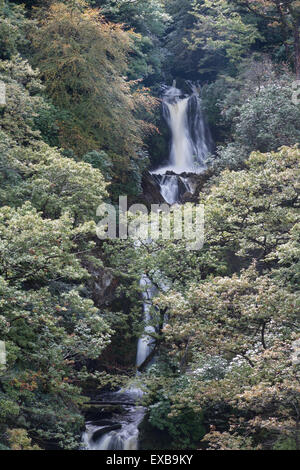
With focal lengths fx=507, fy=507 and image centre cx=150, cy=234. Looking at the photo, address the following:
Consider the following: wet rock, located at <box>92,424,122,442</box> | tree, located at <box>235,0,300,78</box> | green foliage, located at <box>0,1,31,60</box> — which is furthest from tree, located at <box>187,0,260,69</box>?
wet rock, located at <box>92,424,122,442</box>

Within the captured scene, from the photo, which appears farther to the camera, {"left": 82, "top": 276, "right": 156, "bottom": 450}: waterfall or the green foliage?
the green foliage

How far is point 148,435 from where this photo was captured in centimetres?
1046

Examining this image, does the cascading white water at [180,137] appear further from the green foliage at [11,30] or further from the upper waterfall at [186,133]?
the green foliage at [11,30]

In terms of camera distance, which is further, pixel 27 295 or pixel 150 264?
pixel 150 264

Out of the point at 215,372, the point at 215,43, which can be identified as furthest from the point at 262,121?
the point at 215,372

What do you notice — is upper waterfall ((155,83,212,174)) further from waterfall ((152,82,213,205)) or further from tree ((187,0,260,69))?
tree ((187,0,260,69))

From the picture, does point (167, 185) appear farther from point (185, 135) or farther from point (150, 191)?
point (185, 135)

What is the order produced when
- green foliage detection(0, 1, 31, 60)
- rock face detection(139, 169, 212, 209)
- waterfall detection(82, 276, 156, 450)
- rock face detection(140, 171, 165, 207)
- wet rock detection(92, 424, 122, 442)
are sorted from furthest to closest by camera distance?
rock face detection(139, 169, 212, 209) → rock face detection(140, 171, 165, 207) → green foliage detection(0, 1, 31, 60) → wet rock detection(92, 424, 122, 442) → waterfall detection(82, 276, 156, 450)

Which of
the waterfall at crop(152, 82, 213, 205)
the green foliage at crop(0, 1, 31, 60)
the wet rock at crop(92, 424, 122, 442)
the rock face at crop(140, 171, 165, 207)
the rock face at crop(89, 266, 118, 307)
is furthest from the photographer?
the waterfall at crop(152, 82, 213, 205)

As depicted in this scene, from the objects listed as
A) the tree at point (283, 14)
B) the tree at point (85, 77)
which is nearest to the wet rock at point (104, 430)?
the tree at point (85, 77)

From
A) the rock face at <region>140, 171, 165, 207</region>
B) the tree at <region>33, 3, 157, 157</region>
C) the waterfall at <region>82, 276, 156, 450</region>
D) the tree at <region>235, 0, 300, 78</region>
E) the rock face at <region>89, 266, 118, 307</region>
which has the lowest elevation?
the waterfall at <region>82, 276, 156, 450</region>

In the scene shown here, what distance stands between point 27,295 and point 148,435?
13.6ft
